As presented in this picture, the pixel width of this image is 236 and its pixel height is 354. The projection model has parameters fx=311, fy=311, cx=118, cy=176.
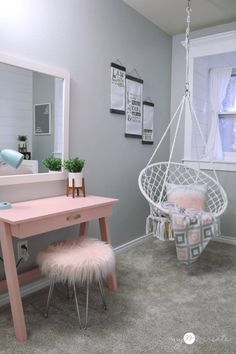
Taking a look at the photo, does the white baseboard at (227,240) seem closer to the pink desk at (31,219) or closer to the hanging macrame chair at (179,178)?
the hanging macrame chair at (179,178)

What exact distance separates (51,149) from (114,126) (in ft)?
2.68

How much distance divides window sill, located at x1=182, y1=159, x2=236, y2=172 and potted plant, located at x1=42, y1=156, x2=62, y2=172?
1.81 meters

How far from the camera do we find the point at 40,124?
7.23 feet

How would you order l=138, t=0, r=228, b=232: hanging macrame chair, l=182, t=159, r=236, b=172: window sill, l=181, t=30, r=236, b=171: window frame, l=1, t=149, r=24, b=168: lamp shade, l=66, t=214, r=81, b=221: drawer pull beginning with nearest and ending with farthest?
1. l=1, t=149, r=24, b=168: lamp shade
2. l=66, t=214, r=81, b=221: drawer pull
3. l=138, t=0, r=228, b=232: hanging macrame chair
4. l=181, t=30, r=236, b=171: window frame
5. l=182, t=159, r=236, b=172: window sill

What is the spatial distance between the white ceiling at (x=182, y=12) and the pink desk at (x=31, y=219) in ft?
6.57

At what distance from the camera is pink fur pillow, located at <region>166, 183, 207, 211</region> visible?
294cm

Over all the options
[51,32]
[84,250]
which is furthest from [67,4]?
[84,250]

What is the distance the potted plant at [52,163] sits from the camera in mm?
2271

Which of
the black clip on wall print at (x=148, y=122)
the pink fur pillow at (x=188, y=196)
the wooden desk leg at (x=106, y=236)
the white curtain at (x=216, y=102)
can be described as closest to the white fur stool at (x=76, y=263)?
the wooden desk leg at (x=106, y=236)

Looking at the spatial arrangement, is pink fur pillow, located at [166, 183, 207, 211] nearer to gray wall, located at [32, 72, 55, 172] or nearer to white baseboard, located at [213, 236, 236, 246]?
white baseboard, located at [213, 236, 236, 246]

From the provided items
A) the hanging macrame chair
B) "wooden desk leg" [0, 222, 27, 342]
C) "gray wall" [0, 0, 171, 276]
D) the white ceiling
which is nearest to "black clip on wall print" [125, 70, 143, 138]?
"gray wall" [0, 0, 171, 276]

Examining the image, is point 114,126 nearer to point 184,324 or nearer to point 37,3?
point 37,3

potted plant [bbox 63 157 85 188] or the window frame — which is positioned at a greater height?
the window frame

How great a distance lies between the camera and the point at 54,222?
1821 millimetres
